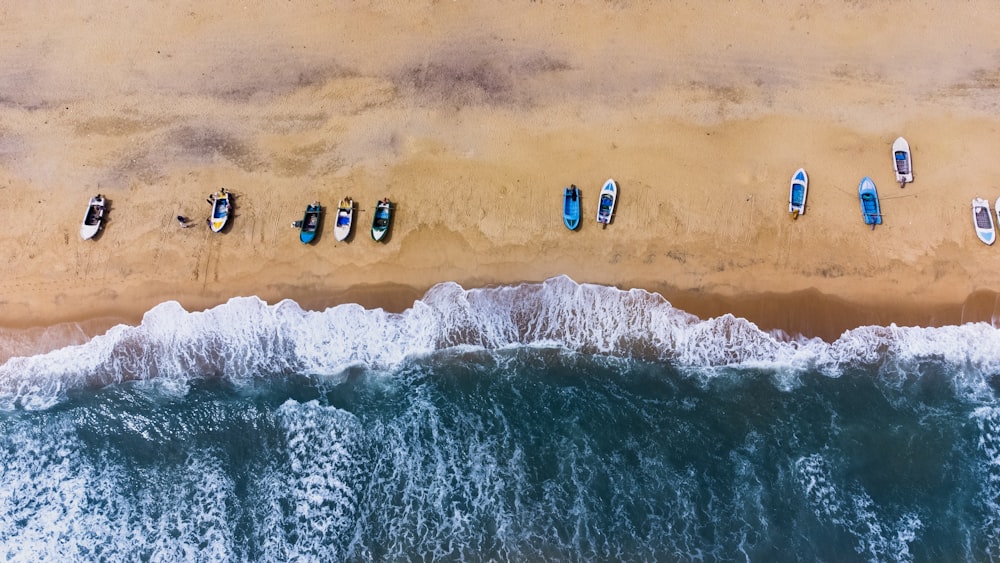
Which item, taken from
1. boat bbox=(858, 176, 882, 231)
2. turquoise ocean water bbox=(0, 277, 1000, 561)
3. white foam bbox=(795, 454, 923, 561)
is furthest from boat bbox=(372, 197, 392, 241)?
boat bbox=(858, 176, 882, 231)

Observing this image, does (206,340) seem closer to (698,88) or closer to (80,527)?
(80,527)

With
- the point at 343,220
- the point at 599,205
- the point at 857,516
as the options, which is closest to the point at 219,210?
the point at 343,220

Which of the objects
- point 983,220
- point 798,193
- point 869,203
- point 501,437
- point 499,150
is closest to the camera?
point 501,437

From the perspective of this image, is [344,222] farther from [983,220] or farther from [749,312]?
[983,220]

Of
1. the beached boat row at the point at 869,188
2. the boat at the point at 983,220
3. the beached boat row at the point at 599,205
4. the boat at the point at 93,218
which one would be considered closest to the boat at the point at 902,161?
the beached boat row at the point at 869,188

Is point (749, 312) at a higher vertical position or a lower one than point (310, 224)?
lower

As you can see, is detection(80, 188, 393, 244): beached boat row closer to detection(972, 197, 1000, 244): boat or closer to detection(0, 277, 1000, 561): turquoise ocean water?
detection(0, 277, 1000, 561): turquoise ocean water

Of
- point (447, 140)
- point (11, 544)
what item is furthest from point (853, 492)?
point (11, 544)
